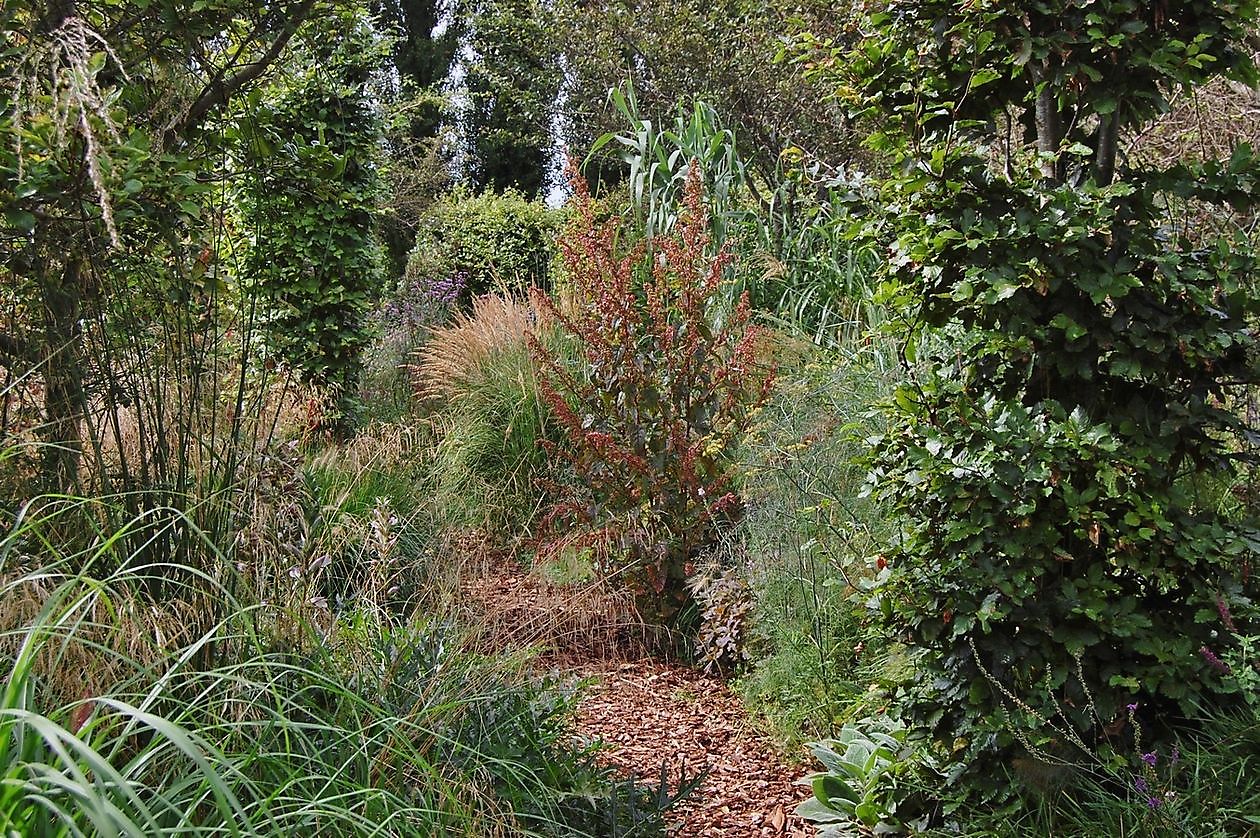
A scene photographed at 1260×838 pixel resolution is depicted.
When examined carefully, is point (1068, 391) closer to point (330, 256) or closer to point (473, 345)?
point (473, 345)

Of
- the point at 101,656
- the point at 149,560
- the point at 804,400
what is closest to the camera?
the point at 101,656

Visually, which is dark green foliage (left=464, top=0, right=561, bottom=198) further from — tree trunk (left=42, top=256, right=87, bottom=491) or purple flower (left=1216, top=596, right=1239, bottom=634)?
purple flower (left=1216, top=596, right=1239, bottom=634)

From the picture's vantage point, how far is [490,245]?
13.2 metres

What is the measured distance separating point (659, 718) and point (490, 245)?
982 centimetres

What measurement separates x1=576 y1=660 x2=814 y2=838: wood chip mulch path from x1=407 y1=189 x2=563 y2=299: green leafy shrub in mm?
8778

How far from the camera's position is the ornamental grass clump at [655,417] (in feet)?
16.0

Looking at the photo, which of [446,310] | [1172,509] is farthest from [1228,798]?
[446,310]

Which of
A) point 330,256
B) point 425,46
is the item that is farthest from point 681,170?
point 425,46

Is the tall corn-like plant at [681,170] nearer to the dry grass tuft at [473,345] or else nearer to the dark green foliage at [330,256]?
the dry grass tuft at [473,345]

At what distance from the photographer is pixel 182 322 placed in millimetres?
3121

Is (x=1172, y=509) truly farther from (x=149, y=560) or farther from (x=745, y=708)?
(x=149, y=560)

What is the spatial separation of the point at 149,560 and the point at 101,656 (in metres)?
0.62

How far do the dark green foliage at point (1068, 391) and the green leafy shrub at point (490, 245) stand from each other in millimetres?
10254

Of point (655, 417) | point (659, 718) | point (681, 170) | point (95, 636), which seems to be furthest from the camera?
point (681, 170)
